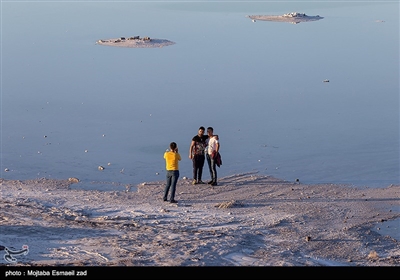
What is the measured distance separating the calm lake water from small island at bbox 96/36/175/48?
796 mm

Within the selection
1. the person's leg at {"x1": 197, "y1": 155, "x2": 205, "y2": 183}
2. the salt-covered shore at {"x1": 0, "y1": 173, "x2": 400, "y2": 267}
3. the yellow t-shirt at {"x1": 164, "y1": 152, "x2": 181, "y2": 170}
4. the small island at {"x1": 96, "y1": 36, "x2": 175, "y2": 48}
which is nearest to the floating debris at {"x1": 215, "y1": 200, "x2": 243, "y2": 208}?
the salt-covered shore at {"x1": 0, "y1": 173, "x2": 400, "y2": 267}

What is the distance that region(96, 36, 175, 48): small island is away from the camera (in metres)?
36.8

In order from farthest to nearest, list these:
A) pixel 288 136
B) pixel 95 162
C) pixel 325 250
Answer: pixel 288 136
pixel 95 162
pixel 325 250

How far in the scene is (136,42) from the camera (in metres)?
37.2

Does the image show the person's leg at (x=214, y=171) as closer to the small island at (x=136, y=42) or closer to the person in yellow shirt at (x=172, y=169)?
the person in yellow shirt at (x=172, y=169)

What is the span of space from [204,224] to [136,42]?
26.0 meters

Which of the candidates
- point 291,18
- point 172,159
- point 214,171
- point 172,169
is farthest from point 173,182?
point 291,18

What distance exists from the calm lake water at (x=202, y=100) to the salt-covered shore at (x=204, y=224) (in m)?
1.17

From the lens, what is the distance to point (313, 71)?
→ 29453 mm

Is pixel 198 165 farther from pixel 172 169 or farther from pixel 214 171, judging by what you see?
pixel 172 169

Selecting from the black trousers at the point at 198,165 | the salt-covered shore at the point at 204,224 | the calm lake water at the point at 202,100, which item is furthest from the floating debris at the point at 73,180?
the black trousers at the point at 198,165

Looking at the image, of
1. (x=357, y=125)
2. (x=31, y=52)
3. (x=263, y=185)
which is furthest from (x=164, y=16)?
(x=263, y=185)
